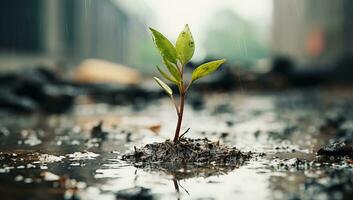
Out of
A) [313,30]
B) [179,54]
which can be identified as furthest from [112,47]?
[179,54]

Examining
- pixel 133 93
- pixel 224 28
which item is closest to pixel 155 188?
pixel 133 93

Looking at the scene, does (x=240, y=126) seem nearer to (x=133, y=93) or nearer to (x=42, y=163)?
(x=42, y=163)

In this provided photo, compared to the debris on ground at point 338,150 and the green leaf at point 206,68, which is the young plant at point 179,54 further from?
the debris on ground at point 338,150

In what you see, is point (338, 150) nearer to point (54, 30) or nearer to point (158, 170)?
point (158, 170)

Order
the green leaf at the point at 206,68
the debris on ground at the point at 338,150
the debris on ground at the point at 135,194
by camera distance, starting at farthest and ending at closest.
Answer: the debris on ground at the point at 338,150
the green leaf at the point at 206,68
the debris on ground at the point at 135,194

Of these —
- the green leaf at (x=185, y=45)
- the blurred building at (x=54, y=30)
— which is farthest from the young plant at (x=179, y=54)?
the blurred building at (x=54, y=30)
